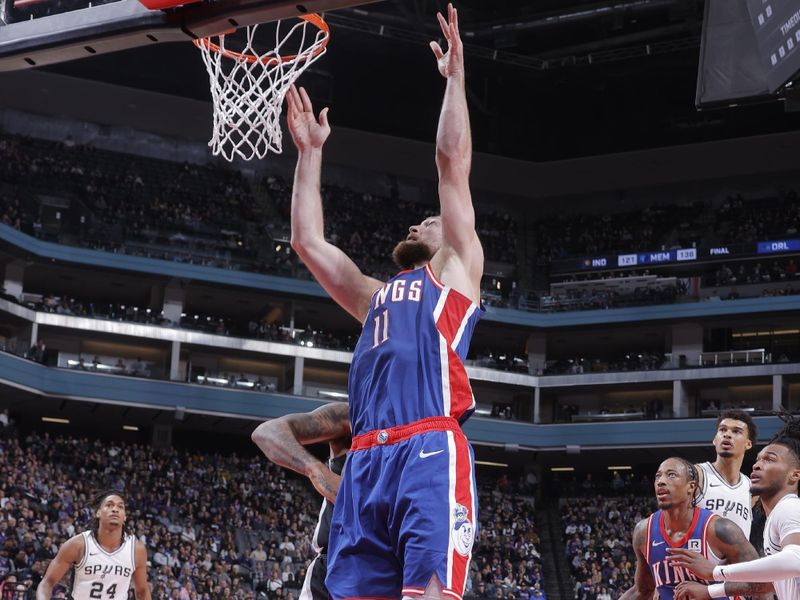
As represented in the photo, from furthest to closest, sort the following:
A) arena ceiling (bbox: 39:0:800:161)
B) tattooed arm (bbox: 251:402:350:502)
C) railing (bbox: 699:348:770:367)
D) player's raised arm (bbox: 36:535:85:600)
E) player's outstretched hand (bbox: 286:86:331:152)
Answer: railing (bbox: 699:348:770:367) < arena ceiling (bbox: 39:0:800:161) < player's raised arm (bbox: 36:535:85:600) < player's outstretched hand (bbox: 286:86:331:152) < tattooed arm (bbox: 251:402:350:502)

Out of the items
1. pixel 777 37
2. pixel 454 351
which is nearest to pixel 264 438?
pixel 454 351

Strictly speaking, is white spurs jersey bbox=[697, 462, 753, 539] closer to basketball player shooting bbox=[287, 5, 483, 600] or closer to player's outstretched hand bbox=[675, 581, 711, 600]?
player's outstretched hand bbox=[675, 581, 711, 600]

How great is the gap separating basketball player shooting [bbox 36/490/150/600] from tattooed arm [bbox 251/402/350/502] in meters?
5.18

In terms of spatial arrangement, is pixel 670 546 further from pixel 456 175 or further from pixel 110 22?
pixel 110 22

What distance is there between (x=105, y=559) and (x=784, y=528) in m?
6.31

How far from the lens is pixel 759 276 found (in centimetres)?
4003

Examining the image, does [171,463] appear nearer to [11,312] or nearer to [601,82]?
[11,312]

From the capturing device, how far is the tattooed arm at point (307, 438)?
4969 millimetres

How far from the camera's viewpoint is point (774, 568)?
623 centimetres

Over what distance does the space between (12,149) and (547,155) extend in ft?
67.2

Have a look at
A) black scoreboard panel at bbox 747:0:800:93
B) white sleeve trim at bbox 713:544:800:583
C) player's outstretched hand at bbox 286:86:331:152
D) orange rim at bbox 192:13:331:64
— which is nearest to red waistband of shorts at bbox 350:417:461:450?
player's outstretched hand at bbox 286:86:331:152

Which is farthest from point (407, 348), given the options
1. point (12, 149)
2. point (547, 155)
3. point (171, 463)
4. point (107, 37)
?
point (547, 155)

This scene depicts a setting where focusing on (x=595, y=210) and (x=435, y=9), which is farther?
(x=595, y=210)

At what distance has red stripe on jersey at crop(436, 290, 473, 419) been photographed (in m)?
4.69
